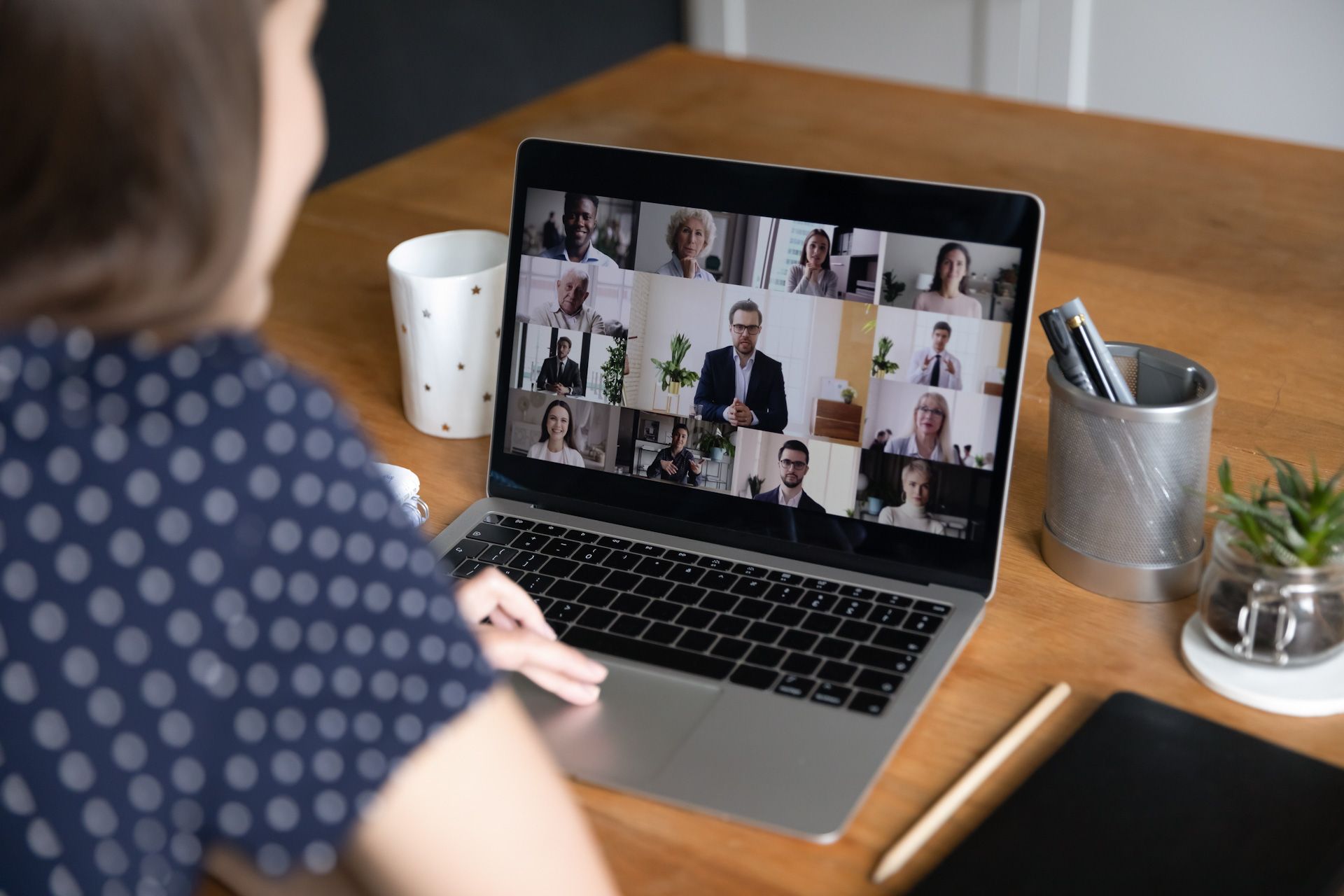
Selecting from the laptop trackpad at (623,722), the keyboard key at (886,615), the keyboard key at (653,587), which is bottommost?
the laptop trackpad at (623,722)

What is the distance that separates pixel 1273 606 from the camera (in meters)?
0.71

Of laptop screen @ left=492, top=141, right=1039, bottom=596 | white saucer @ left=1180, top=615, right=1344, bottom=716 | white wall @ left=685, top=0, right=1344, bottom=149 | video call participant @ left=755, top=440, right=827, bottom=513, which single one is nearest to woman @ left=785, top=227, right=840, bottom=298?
laptop screen @ left=492, top=141, right=1039, bottom=596

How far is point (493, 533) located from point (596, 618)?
0.45ft

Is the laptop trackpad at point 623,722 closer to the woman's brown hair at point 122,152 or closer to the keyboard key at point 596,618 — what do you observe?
the keyboard key at point 596,618

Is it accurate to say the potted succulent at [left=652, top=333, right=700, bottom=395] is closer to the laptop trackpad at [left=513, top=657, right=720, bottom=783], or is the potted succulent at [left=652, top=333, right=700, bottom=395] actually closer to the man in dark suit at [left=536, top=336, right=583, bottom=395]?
the man in dark suit at [left=536, top=336, right=583, bottom=395]

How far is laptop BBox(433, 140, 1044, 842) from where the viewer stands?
73cm

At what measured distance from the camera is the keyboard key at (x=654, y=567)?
2.81 feet

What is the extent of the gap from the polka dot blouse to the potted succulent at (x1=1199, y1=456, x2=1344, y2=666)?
478 mm

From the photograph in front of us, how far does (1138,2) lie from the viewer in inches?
107

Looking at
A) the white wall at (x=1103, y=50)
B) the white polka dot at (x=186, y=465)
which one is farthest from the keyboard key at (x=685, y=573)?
the white wall at (x=1103, y=50)

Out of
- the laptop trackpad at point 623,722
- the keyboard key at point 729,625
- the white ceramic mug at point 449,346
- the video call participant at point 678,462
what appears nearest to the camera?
the laptop trackpad at point 623,722

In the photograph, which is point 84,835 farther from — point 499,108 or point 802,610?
point 499,108

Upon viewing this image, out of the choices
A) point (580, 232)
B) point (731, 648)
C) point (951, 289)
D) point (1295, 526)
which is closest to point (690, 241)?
point (580, 232)

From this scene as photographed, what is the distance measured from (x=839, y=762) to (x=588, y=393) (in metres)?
0.36
